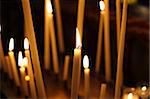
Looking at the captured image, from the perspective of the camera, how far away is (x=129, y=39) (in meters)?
1.13

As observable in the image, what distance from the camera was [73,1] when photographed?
1.29 m

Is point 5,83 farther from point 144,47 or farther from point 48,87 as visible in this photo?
point 144,47

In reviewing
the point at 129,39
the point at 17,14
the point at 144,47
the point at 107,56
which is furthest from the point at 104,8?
the point at 17,14

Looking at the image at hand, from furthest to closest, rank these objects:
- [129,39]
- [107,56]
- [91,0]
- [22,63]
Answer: [91,0] < [129,39] < [107,56] < [22,63]

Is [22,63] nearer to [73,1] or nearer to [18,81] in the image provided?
[18,81]

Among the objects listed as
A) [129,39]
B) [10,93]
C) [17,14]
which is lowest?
[10,93]

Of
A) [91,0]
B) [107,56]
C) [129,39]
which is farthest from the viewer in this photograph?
[91,0]

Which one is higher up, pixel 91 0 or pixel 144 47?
pixel 91 0

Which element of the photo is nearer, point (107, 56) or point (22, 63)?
point (22, 63)

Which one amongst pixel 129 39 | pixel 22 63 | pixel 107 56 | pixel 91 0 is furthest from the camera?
pixel 91 0

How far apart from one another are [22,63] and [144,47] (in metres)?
0.71

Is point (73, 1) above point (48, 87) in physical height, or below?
above

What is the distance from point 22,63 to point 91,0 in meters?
0.70

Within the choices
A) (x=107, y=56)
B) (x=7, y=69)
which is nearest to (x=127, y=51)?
(x=107, y=56)
